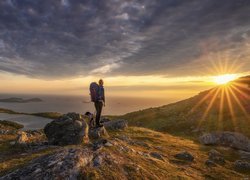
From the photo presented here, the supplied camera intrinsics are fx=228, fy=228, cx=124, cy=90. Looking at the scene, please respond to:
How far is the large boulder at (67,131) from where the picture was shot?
2005 centimetres

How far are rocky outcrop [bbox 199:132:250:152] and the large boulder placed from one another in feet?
64.1

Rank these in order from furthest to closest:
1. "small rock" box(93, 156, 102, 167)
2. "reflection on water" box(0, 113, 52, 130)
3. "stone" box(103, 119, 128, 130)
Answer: "reflection on water" box(0, 113, 52, 130) < "stone" box(103, 119, 128, 130) < "small rock" box(93, 156, 102, 167)

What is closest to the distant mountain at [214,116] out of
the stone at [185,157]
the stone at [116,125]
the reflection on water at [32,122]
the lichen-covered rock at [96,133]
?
the stone at [116,125]

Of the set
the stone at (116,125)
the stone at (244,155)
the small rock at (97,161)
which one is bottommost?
the stone at (244,155)

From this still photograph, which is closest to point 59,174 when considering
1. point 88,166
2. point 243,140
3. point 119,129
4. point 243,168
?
point 88,166

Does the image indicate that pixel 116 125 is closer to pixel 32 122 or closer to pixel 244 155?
pixel 244 155

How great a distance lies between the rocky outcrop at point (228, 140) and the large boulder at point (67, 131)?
19547 millimetres

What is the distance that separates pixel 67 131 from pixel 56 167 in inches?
375

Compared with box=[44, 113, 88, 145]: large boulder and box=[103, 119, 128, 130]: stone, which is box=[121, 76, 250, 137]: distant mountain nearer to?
box=[103, 119, 128, 130]: stone

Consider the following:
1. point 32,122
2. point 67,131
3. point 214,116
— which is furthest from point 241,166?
point 32,122

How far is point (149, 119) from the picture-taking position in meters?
77.0

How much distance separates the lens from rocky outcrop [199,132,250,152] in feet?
97.8

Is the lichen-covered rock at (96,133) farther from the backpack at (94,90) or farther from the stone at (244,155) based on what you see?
the stone at (244,155)

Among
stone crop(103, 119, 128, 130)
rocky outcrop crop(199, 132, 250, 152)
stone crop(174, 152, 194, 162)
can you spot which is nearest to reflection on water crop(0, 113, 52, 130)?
stone crop(103, 119, 128, 130)
